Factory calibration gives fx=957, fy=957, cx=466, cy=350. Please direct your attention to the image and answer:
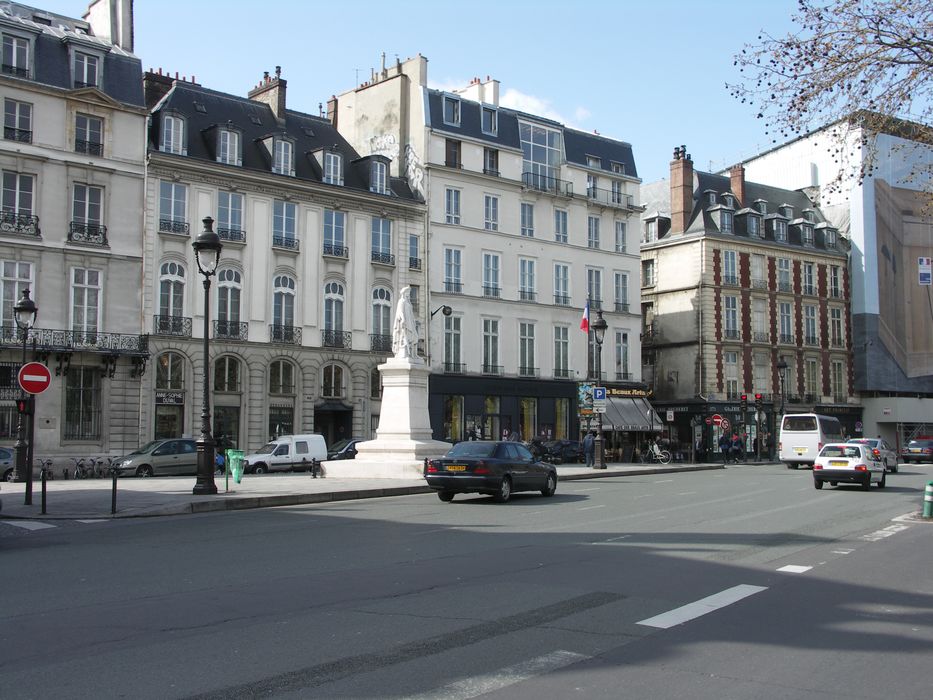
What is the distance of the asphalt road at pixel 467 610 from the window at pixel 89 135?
2624 cm

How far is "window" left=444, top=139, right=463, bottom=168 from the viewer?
51.4 m

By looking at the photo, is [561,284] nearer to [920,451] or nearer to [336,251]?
[336,251]

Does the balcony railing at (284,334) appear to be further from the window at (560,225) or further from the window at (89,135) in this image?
the window at (560,225)

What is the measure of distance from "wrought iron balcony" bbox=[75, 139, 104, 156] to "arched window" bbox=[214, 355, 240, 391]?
9865 mm

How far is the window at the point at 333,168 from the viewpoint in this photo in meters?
46.7

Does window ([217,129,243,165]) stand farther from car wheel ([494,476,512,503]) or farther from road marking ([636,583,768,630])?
road marking ([636,583,768,630])

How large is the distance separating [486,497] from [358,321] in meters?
24.3

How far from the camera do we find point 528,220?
54.7 m

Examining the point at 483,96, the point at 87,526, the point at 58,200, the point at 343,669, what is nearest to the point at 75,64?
the point at 58,200

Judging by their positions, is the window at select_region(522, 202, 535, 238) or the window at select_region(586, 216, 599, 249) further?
the window at select_region(586, 216, 599, 249)

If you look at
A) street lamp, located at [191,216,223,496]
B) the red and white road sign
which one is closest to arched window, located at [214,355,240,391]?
street lamp, located at [191,216,223,496]

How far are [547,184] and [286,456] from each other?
83.8 ft

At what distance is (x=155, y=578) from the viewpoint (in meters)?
10.6

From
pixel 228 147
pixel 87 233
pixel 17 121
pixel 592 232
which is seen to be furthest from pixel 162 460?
pixel 592 232
